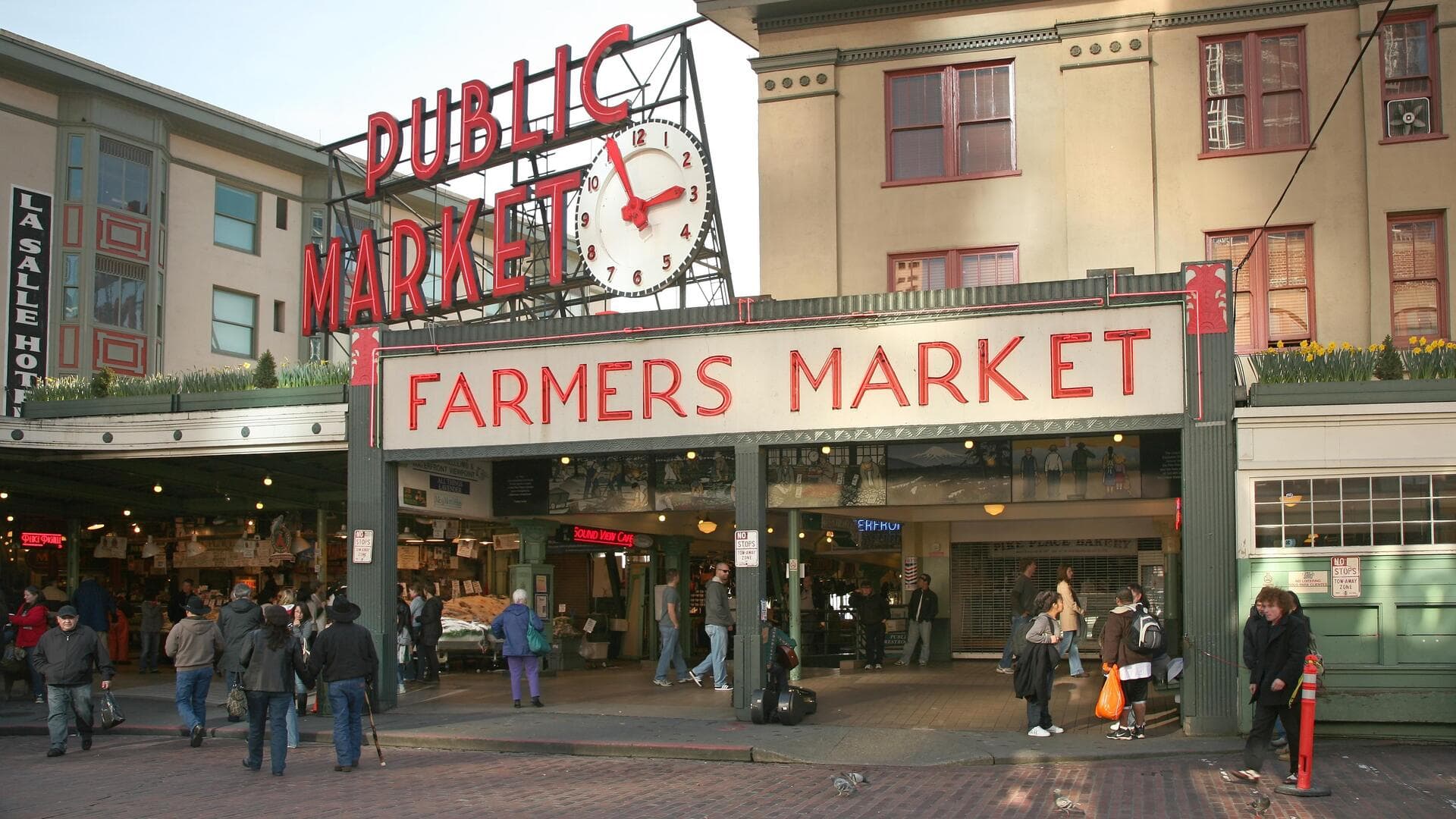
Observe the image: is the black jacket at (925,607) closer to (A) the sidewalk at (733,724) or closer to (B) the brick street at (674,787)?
(A) the sidewalk at (733,724)

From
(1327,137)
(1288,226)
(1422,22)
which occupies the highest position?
(1422,22)

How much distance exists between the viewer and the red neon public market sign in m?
27.3

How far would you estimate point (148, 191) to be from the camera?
38.4 meters

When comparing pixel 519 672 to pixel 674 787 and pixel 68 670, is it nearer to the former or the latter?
pixel 68 670

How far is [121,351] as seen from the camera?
37.4m

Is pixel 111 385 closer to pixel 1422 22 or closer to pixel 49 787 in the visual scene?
pixel 49 787

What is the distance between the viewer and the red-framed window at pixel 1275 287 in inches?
790

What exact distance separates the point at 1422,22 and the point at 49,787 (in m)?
20.1

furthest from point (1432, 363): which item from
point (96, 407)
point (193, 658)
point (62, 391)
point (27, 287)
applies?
point (27, 287)

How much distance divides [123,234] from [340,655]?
91.2ft

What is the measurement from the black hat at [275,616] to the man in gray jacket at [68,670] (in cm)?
310

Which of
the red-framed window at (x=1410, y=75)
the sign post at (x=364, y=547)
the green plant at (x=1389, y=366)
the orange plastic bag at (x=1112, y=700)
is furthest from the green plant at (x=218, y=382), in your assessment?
the red-framed window at (x=1410, y=75)

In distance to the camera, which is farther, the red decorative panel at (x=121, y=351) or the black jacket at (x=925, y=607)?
the red decorative panel at (x=121, y=351)

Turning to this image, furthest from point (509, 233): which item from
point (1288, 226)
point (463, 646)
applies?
point (1288, 226)
